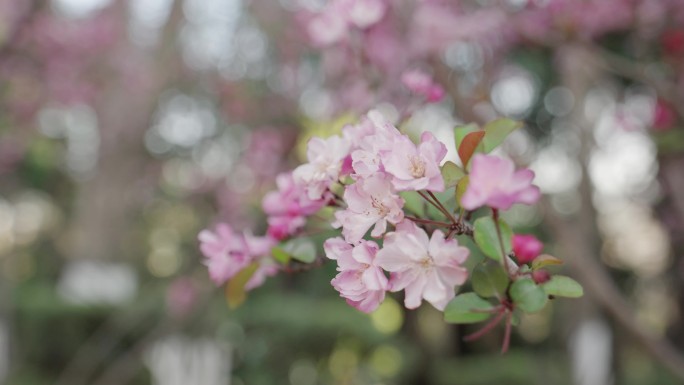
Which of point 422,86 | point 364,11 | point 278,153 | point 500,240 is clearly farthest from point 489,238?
point 278,153

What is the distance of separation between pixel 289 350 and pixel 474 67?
2.46 metres

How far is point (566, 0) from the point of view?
208cm

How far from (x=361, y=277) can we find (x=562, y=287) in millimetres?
202

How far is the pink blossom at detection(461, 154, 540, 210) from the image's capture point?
61 cm

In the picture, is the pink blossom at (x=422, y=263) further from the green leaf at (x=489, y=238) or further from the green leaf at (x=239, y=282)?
the green leaf at (x=239, y=282)

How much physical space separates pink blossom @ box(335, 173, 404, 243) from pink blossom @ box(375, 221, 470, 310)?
2cm

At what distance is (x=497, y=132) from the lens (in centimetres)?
85

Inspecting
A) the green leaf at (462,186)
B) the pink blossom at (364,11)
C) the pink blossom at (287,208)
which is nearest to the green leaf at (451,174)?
the green leaf at (462,186)

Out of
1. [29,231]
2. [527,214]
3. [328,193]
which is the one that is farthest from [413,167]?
[29,231]

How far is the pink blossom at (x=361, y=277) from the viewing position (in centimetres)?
71

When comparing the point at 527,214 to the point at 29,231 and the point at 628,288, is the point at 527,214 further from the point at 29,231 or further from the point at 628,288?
the point at 29,231

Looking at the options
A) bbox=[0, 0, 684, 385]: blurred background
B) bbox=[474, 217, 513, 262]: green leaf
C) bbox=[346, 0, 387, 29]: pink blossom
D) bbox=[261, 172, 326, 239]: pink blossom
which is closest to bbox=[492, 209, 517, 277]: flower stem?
bbox=[474, 217, 513, 262]: green leaf

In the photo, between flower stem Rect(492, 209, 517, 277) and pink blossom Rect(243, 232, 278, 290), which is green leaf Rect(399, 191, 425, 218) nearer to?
flower stem Rect(492, 209, 517, 277)

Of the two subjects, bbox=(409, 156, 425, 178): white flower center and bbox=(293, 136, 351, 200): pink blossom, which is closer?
bbox=(409, 156, 425, 178): white flower center
